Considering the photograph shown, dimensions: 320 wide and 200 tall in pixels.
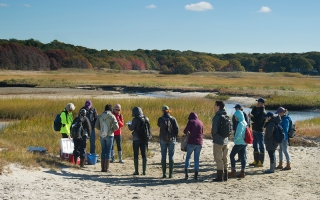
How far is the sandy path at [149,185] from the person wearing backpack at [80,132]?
0.55 metres

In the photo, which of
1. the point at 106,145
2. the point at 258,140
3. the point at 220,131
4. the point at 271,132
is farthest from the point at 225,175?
the point at 106,145

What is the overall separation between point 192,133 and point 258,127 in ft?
8.35

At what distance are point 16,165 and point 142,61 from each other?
165 meters

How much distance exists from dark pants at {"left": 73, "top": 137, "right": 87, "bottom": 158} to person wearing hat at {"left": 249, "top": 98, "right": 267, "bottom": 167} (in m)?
4.50

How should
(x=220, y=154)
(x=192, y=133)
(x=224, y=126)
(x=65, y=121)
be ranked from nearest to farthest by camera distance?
1. (x=224, y=126)
2. (x=220, y=154)
3. (x=192, y=133)
4. (x=65, y=121)

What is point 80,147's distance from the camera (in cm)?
1229

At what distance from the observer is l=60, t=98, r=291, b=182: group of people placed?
10789 millimetres

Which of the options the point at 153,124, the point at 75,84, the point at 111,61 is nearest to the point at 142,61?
the point at 111,61

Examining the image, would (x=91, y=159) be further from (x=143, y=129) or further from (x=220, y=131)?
(x=220, y=131)

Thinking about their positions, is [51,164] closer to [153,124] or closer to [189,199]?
[189,199]

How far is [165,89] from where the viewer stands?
60.8 metres

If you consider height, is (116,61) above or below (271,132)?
above

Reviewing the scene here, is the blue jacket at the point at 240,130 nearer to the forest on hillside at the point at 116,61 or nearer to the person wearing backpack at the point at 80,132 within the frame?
the person wearing backpack at the point at 80,132

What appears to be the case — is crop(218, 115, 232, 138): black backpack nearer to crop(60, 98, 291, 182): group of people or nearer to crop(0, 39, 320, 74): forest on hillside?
crop(60, 98, 291, 182): group of people
